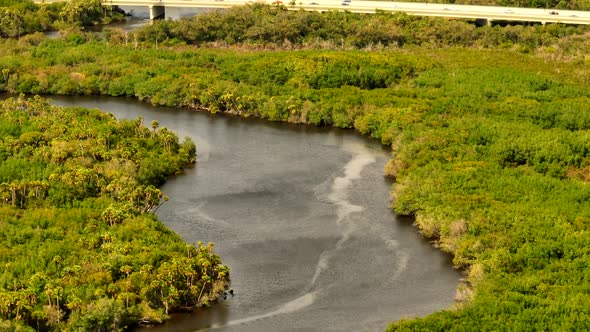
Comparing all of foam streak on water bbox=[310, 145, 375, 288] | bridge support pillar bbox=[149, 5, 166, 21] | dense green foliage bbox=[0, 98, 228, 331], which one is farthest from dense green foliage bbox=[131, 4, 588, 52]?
dense green foliage bbox=[0, 98, 228, 331]

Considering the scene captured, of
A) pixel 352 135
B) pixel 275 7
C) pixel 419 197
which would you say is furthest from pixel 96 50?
pixel 419 197

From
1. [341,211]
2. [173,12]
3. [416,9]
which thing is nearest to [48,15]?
[173,12]

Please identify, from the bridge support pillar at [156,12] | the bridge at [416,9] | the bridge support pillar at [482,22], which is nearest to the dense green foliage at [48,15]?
the bridge at [416,9]

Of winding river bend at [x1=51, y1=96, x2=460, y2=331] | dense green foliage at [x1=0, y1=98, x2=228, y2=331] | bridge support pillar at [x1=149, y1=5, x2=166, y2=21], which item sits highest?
bridge support pillar at [x1=149, y1=5, x2=166, y2=21]

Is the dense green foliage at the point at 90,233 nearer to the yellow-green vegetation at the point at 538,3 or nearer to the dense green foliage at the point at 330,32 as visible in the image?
the dense green foliage at the point at 330,32

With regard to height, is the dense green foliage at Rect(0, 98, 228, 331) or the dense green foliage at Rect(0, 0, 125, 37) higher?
the dense green foliage at Rect(0, 0, 125, 37)

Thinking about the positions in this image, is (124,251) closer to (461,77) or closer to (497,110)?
(497,110)

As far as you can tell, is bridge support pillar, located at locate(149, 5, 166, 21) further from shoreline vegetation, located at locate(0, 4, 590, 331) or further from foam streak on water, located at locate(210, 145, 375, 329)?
foam streak on water, located at locate(210, 145, 375, 329)

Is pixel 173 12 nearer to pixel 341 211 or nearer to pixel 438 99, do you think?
pixel 438 99
